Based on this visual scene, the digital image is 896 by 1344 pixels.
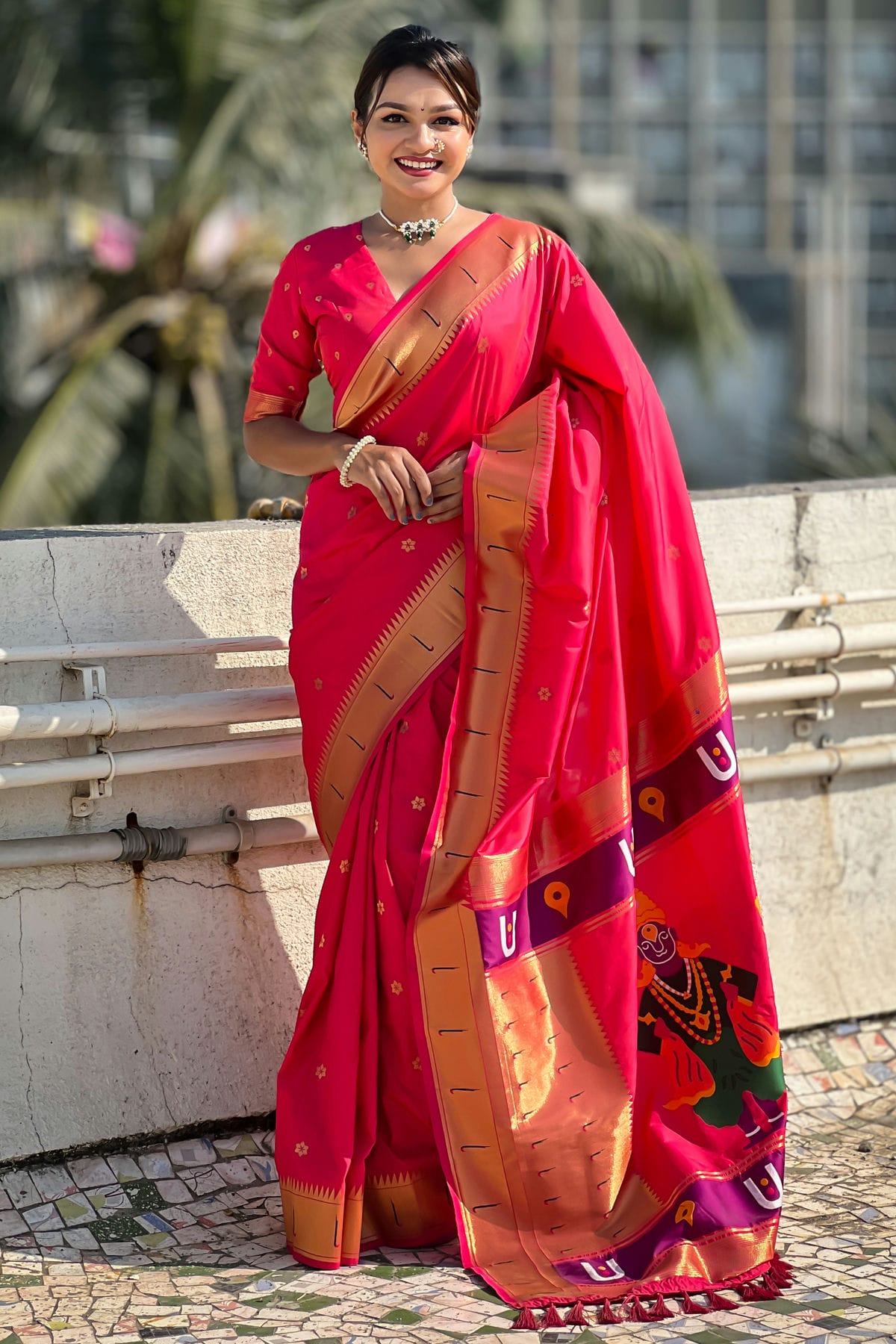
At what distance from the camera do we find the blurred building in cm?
4081

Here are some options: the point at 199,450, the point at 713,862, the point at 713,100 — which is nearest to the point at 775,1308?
the point at 713,862

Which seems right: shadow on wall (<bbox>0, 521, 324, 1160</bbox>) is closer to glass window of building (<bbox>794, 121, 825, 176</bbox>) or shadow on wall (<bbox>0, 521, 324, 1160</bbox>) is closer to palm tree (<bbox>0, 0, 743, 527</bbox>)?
palm tree (<bbox>0, 0, 743, 527</bbox>)

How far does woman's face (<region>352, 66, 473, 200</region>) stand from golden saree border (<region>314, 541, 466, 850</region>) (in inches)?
20.4

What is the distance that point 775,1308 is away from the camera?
2.29 metres

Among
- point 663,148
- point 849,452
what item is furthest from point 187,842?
point 663,148

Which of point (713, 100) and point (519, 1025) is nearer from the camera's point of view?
point (519, 1025)

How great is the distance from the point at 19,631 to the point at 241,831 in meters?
0.47

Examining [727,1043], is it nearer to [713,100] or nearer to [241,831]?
[241,831]

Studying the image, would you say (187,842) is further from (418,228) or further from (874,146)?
(874,146)

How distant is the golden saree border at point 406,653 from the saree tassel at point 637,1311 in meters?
0.80

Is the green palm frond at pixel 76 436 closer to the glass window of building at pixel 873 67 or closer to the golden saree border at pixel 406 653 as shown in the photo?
the golden saree border at pixel 406 653

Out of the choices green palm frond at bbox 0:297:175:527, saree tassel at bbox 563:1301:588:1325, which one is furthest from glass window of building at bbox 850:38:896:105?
saree tassel at bbox 563:1301:588:1325

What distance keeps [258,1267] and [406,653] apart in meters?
0.89

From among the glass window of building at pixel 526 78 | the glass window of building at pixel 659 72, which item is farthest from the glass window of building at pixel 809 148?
the glass window of building at pixel 526 78
